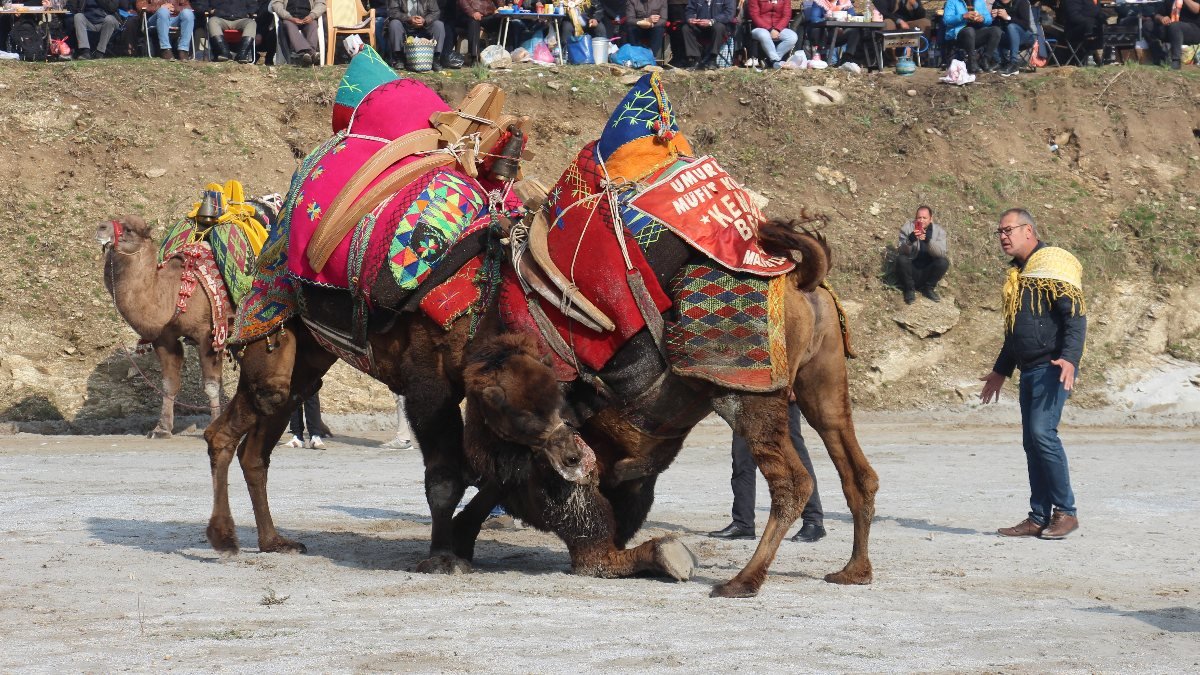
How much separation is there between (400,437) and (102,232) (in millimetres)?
3632

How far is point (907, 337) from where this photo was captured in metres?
18.3

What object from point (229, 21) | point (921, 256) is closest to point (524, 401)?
point (921, 256)

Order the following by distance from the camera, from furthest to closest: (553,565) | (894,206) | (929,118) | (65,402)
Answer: (929,118) < (894,206) < (65,402) < (553,565)

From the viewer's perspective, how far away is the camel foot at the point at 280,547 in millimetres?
8367

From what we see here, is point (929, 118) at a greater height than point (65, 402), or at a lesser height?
greater

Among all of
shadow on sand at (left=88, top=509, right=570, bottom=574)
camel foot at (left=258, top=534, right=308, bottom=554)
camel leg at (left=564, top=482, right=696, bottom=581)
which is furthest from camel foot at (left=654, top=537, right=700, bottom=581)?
camel foot at (left=258, top=534, right=308, bottom=554)

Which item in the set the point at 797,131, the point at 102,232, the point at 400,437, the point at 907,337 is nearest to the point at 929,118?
the point at 797,131

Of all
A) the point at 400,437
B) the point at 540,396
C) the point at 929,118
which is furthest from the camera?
the point at 929,118

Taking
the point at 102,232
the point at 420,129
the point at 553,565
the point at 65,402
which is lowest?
the point at 65,402

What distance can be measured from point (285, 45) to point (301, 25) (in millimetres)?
462

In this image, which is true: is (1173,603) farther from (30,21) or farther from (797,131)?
(30,21)

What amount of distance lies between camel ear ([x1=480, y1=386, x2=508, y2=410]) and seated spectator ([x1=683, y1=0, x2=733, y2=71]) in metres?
16.0

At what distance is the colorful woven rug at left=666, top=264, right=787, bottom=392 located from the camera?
6754 millimetres

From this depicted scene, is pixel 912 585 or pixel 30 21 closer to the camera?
pixel 912 585
